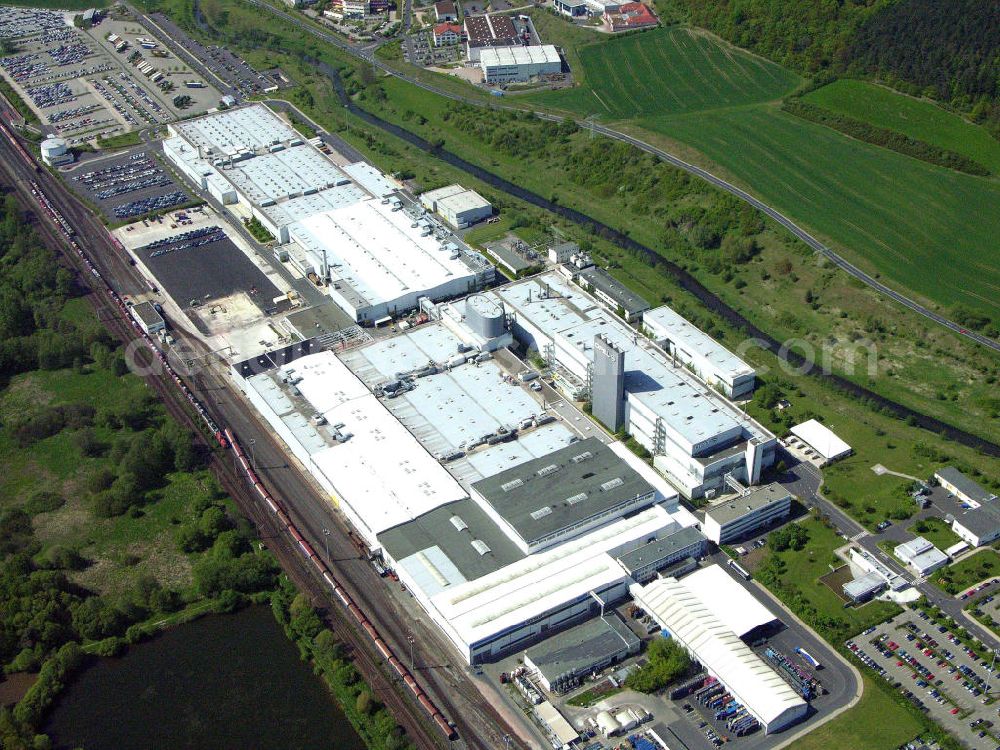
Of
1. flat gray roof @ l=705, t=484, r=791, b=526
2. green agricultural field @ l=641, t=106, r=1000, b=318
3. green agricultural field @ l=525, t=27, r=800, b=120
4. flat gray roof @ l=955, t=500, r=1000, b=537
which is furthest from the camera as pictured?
Answer: green agricultural field @ l=525, t=27, r=800, b=120

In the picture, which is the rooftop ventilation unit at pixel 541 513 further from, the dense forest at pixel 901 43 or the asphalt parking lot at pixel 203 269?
the dense forest at pixel 901 43

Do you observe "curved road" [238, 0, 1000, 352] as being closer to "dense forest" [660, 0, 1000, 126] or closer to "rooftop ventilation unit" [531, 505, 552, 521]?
"dense forest" [660, 0, 1000, 126]

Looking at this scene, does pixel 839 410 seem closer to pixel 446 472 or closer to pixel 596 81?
pixel 446 472

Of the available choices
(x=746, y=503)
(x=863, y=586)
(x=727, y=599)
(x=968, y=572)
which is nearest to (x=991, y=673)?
(x=968, y=572)

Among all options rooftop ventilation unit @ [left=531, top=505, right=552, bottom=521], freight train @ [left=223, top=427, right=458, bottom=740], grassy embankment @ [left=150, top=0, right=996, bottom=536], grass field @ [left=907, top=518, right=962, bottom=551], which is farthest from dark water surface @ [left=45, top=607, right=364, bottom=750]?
grass field @ [left=907, top=518, right=962, bottom=551]

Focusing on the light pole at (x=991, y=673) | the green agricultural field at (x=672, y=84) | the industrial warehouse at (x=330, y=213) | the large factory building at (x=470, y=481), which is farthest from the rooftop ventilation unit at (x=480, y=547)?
the green agricultural field at (x=672, y=84)

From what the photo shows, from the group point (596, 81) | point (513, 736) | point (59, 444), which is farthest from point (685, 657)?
point (596, 81)

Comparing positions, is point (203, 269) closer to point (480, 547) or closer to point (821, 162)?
Result: point (480, 547)
